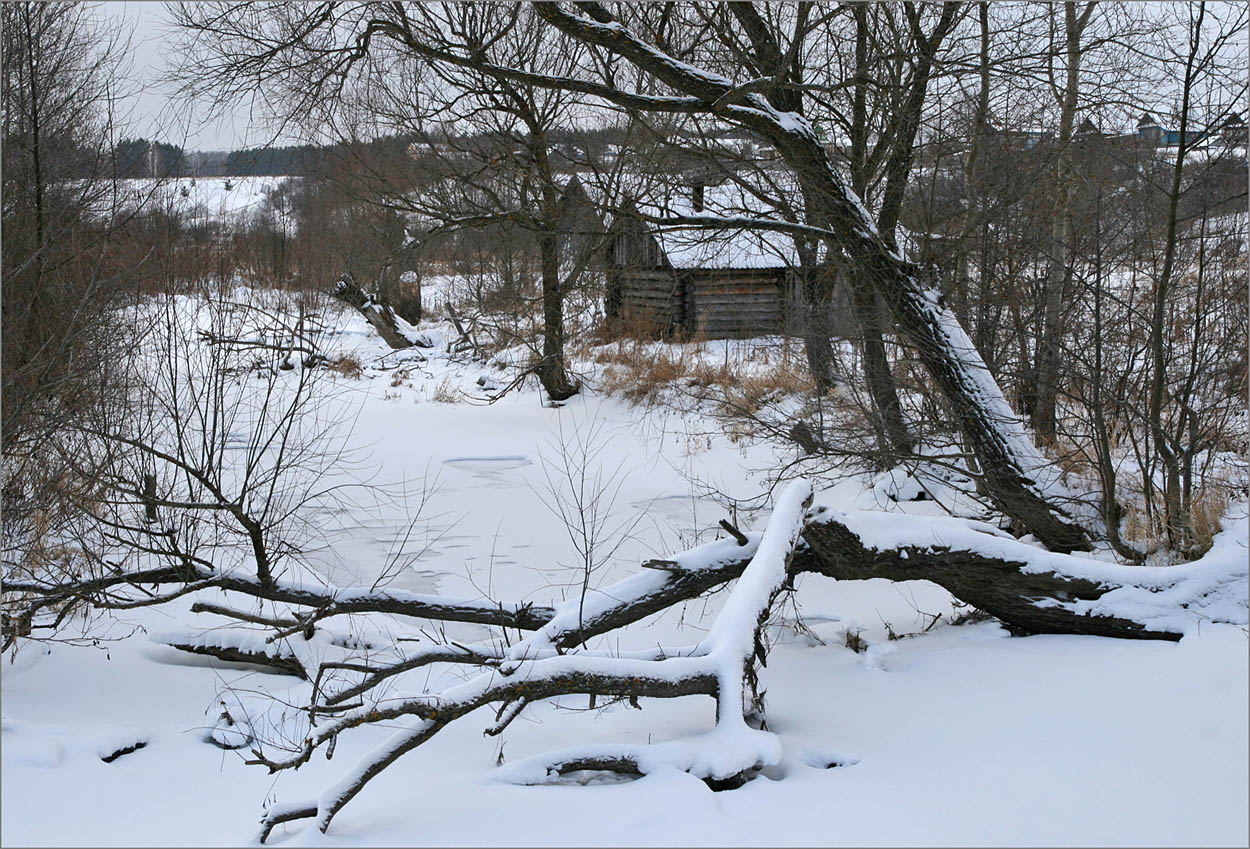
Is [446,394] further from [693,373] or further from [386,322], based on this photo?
[693,373]

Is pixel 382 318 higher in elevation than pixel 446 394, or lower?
higher

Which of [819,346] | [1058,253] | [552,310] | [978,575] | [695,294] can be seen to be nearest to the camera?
[978,575]

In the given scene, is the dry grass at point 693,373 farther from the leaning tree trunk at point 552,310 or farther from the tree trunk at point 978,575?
the tree trunk at point 978,575

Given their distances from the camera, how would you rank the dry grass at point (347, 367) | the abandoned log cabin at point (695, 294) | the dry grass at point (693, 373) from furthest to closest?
the abandoned log cabin at point (695, 294) → the dry grass at point (347, 367) → the dry grass at point (693, 373)

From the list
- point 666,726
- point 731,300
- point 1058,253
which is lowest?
point 666,726

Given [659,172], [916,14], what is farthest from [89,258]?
[916,14]

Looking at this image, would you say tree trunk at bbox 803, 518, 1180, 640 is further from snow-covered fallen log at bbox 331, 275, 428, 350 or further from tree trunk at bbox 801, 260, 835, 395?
snow-covered fallen log at bbox 331, 275, 428, 350

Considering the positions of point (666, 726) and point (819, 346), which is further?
point (819, 346)

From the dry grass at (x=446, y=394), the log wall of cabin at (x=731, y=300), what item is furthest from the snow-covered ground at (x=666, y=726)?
the log wall of cabin at (x=731, y=300)

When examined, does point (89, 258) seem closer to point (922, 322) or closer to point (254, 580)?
point (254, 580)

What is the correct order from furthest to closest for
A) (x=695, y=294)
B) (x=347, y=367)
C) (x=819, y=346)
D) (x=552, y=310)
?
(x=695, y=294)
(x=347, y=367)
(x=552, y=310)
(x=819, y=346)

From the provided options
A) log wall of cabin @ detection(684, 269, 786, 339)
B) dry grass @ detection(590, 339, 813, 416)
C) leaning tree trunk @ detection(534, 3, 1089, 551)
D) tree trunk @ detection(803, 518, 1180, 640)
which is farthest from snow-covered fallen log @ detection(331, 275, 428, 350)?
tree trunk @ detection(803, 518, 1180, 640)

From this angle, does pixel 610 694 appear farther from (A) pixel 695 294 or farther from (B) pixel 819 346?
(A) pixel 695 294

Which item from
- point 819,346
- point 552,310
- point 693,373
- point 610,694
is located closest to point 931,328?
point 819,346
